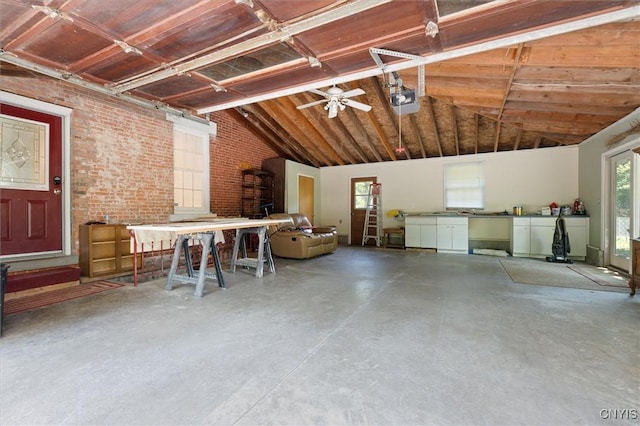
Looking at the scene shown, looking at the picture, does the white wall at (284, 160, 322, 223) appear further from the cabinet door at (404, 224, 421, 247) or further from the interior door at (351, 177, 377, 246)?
the cabinet door at (404, 224, 421, 247)

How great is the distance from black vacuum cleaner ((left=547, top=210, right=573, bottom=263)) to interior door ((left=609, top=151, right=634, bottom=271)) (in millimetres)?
658

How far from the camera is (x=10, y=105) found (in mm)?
3602

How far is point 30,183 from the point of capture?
3.75 meters

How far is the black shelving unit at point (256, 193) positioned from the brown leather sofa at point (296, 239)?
1344 millimetres

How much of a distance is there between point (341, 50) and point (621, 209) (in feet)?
17.7

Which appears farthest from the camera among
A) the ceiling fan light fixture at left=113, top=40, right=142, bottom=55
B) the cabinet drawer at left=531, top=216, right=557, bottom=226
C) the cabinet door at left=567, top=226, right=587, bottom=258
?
the cabinet drawer at left=531, top=216, right=557, bottom=226

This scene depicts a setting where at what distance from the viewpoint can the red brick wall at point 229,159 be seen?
659 centimetres

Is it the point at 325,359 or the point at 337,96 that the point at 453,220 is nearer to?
the point at 337,96

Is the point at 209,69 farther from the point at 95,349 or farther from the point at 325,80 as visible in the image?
the point at 95,349

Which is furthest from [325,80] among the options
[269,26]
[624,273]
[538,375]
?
[624,273]

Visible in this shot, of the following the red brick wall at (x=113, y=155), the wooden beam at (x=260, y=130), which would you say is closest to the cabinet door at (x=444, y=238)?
the wooden beam at (x=260, y=130)

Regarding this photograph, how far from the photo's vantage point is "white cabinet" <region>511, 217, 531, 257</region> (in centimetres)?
648

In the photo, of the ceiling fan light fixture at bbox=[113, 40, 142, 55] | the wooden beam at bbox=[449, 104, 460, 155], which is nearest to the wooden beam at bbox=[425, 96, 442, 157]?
the wooden beam at bbox=[449, 104, 460, 155]

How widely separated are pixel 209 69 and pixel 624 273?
699 centimetres
